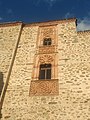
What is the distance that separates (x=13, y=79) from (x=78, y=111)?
13.6 ft

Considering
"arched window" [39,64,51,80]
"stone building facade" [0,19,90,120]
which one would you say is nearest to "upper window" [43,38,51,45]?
"stone building facade" [0,19,90,120]

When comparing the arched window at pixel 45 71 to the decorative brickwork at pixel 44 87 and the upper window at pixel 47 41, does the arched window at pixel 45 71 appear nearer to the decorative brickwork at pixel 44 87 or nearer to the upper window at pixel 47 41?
the decorative brickwork at pixel 44 87

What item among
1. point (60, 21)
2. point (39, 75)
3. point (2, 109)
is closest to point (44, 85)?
point (39, 75)

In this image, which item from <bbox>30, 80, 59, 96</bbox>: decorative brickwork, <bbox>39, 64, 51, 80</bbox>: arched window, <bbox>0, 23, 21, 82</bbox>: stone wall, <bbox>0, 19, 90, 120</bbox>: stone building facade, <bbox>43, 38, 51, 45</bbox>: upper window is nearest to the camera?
<bbox>0, 19, 90, 120</bbox>: stone building facade

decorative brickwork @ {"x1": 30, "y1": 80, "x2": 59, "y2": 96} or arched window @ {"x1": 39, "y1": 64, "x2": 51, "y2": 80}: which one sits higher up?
arched window @ {"x1": 39, "y1": 64, "x2": 51, "y2": 80}

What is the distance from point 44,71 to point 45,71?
67 millimetres

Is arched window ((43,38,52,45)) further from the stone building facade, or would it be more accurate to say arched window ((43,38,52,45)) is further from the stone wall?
the stone wall

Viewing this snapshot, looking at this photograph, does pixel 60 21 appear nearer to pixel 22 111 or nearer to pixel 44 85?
pixel 44 85

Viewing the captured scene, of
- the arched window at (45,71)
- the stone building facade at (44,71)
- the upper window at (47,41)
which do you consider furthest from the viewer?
the upper window at (47,41)

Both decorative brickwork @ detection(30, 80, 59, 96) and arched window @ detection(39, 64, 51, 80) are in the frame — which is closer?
decorative brickwork @ detection(30, 80, 59, 96)

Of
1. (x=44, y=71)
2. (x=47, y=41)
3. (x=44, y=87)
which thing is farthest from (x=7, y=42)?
(x=44, y=87)

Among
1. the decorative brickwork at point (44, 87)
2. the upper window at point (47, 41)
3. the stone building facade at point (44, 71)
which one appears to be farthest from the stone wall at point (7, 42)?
the upper window at point (47, 41)

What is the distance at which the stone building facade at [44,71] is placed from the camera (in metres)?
9.66

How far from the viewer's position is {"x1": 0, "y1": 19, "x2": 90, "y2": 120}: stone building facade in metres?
9.66
